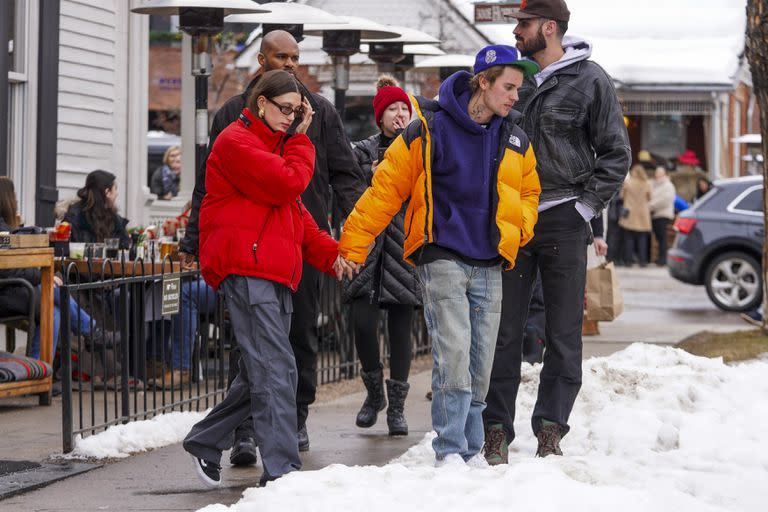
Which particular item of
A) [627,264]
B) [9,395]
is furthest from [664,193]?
[9,395]

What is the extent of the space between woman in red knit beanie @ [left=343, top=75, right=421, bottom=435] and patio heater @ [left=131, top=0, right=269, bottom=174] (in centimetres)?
178

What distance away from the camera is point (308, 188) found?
7.66m

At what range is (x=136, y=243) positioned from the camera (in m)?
11.5

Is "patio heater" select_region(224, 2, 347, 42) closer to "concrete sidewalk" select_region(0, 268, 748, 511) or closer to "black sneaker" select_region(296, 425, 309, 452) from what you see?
"concrete sidewalk" select_region(0, 268, 748, 511)

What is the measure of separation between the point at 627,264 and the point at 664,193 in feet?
4.80

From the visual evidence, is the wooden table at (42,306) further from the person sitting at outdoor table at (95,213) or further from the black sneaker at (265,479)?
the black sneaker at (265,479)

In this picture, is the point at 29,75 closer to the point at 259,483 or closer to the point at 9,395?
the point at 9,395

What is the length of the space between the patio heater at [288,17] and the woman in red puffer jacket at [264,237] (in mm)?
4651

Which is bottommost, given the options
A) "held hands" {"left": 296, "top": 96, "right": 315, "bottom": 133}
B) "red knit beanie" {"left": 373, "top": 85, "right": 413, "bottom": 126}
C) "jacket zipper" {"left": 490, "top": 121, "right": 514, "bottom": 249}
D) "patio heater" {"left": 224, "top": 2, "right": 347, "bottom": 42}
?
"jacket zipper" {"left": 490, "top": 121, "right": 514, "bottom": 249}

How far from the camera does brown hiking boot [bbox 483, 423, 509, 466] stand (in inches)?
287

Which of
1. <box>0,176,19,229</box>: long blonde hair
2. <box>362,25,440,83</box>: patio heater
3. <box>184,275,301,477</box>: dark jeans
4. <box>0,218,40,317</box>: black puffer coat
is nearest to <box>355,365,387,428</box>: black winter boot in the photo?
<box>184,275,301,477</box>: dark jeans

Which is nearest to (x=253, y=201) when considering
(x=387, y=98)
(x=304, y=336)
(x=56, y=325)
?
(x=304, y=336)

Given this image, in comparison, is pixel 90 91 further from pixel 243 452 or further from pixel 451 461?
pixel 451 461

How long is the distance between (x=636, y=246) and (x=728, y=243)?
30.6 ft
